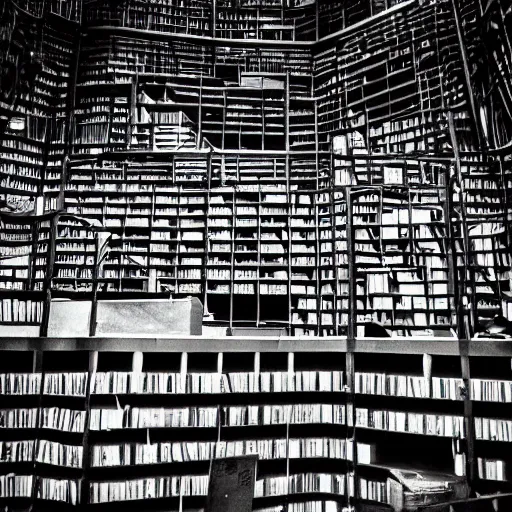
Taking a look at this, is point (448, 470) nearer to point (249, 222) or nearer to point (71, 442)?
point (71, 442)

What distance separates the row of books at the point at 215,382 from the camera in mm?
3432

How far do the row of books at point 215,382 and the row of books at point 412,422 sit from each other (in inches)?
11.2

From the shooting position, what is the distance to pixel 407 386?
3.46 meters

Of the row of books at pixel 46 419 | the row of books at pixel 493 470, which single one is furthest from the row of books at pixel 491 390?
the row of books at pixel 46 419

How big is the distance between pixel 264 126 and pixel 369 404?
4.55 meters

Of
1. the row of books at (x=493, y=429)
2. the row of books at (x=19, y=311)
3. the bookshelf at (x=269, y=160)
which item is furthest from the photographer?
the bookshelf at (x=269, y=160)

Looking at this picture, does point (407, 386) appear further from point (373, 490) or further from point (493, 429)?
point (373, 490)

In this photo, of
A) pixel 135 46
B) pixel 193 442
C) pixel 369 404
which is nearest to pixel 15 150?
pixel 135 46

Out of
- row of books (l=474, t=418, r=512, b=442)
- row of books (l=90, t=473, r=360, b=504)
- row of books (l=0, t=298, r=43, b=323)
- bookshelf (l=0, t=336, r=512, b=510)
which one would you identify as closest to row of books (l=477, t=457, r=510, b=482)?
bookshelf (l=0, t=336, r=512, b=510)

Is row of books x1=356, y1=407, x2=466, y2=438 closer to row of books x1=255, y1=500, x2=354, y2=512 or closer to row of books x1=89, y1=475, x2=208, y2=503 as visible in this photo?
row of books x1=255, y1=500, x2=354, y2=512

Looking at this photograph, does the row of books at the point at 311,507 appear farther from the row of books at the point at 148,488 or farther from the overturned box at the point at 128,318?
the overturned box at the point at 128,318

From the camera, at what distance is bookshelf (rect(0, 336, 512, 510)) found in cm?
332

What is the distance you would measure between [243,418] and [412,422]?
1.18m

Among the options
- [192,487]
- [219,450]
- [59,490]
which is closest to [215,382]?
[219,450]
